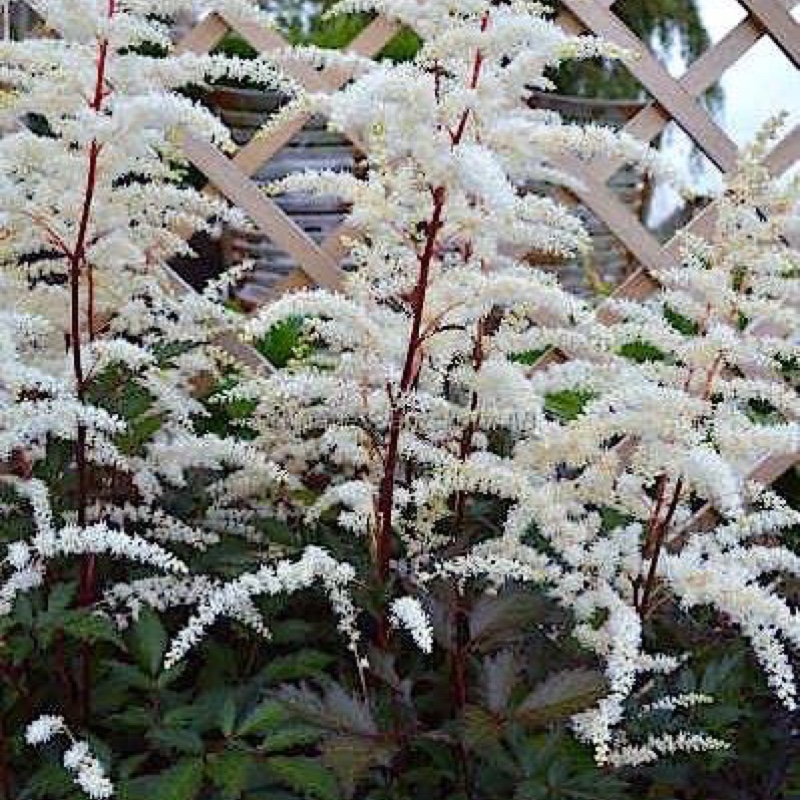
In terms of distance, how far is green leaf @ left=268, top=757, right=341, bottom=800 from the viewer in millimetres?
1604

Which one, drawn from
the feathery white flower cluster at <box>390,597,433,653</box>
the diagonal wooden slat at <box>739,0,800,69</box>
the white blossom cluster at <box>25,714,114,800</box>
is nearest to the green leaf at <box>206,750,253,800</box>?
the white blossom cluster at <box>25,714,114,800</box>

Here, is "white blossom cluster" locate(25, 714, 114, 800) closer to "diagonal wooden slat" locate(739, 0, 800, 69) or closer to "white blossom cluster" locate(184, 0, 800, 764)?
"white blossom cluster" locate(184, 0, 800, 764)

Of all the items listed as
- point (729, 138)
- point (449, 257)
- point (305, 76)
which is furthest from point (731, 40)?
point (449, 257)

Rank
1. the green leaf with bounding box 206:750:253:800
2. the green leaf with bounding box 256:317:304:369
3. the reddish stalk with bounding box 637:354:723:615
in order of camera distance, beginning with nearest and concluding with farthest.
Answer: the green leaf with bounding box 206:750:253:800
the reddish stalk with bounding box 637:354:723:615
the green leaf with bounding box 256:317:304:369

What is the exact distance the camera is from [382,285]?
1954 mm

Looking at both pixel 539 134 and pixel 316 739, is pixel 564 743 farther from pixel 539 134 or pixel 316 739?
pixel 539 134

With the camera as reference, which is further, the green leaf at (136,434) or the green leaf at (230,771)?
the green leaf at (136,434)

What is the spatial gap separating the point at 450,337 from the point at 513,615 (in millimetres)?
371

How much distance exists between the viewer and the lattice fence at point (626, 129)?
2.78 m

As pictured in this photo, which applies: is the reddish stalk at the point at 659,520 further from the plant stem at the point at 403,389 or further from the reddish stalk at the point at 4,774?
the reddish stalk at the point at 4,774

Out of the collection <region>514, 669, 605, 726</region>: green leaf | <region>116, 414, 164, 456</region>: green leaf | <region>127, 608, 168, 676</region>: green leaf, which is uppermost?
<region>116, 414, 164, 456</region>: green leaf

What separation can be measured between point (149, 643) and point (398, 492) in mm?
371

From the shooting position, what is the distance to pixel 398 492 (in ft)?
6.37

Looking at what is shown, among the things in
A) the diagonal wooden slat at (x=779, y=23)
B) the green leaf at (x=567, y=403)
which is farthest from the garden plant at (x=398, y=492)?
the diagonal wooden slat at (x=779, y=23)
